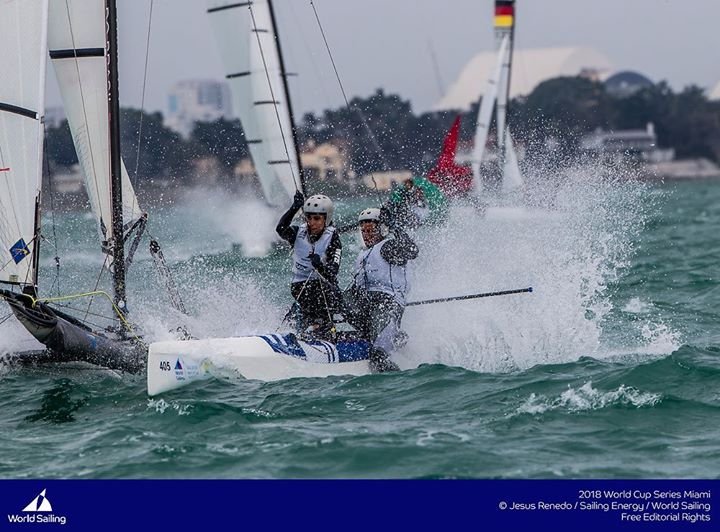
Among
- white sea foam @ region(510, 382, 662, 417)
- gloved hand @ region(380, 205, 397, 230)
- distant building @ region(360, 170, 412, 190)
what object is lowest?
white sea foam @ region(510, 382, 662, 417)

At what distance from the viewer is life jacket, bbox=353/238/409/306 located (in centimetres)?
875

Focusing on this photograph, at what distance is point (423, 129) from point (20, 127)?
77.2m

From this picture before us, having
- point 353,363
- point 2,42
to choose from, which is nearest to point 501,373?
point 353,363

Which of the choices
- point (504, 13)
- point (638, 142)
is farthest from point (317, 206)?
point (638, 142)

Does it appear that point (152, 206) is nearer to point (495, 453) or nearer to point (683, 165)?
point (683, 165)

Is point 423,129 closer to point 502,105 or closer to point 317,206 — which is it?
point 502,105

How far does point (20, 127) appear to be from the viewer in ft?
27.5

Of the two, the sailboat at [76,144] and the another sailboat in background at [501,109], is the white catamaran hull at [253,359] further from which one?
the another sailboat in background at [501,109]

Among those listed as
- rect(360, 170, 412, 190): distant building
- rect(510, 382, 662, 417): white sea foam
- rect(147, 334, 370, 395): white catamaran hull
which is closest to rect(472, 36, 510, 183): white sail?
rect(360, 170, 412, 190): distant building

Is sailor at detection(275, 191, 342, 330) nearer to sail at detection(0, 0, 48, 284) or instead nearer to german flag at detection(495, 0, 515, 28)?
sail at detection(0, 0, 48, 284)

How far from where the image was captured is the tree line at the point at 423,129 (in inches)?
2173

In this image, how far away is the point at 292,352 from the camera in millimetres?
8406

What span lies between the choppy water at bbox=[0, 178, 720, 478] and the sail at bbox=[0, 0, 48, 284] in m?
1.03
